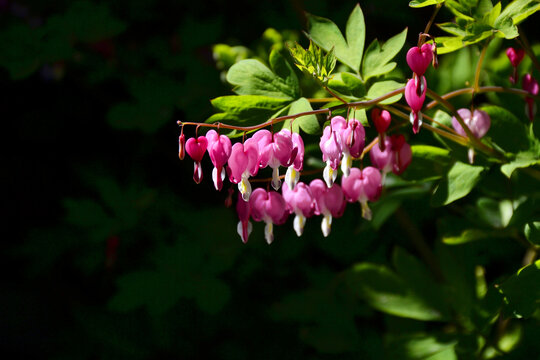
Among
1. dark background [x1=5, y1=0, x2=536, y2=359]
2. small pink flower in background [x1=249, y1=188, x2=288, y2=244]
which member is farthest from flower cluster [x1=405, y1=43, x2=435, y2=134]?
dark background [x1=5, y1=0, x2=536, y2=359]

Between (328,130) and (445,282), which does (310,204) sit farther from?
(445,282)

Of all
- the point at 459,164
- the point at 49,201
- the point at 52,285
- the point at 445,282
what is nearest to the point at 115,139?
the point at 49,201

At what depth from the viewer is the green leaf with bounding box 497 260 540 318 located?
3.75 ft

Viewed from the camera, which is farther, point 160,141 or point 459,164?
point 160,141

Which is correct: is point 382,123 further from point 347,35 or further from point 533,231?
point 533,231

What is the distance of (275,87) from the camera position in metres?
1.17

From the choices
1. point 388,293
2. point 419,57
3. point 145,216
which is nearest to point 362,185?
point 419,57

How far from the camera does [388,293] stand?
69.6 inches

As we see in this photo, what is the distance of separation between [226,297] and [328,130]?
980 millimetres

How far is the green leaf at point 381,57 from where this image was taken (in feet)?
3.81

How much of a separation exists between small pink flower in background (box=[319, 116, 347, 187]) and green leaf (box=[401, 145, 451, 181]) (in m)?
0.30

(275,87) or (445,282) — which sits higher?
(275,87)

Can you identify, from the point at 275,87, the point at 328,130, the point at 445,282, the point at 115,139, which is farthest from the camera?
the point at 115,139

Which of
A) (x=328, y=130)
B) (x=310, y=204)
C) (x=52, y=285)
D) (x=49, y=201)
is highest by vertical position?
(x=328, y=130)
